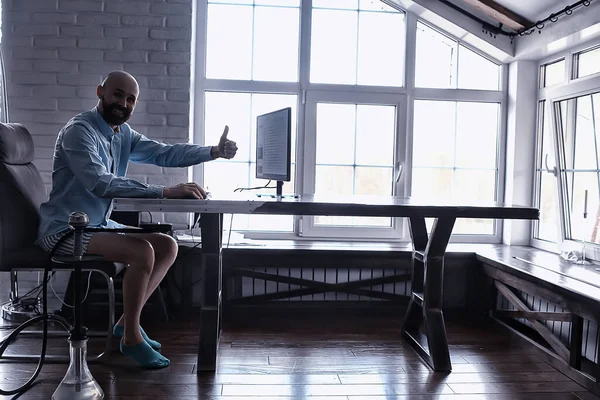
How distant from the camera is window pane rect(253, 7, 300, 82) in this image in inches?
151

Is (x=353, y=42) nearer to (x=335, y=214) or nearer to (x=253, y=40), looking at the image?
(x=253, y=40)

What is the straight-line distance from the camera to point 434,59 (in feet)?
12.9

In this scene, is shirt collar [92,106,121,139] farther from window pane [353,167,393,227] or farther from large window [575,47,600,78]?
large window [575,47,600,78]

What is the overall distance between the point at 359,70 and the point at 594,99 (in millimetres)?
1493

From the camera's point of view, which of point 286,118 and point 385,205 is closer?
point 385,205

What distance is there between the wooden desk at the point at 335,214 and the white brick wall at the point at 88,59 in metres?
1.21

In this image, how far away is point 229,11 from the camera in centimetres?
381

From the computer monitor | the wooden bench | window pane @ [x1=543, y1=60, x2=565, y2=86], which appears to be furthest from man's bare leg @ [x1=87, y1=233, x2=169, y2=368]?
window pane @ [x1=543, y1=60, x2=565, y2=86]

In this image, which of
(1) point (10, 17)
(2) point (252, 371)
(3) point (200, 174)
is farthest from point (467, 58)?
(1) point (10, 17)

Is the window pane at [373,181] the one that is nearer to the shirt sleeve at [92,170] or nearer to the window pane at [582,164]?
the window pane at [582,164]

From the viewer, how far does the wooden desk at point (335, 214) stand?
7.09 ft

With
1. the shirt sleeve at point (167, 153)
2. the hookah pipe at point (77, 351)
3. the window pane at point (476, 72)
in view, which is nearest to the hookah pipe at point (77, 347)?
the hookah pipe at point (77, 351)

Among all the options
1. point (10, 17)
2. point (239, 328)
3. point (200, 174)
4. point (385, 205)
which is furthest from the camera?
point (200, 174)

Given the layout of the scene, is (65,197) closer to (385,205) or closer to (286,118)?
(286,118)
